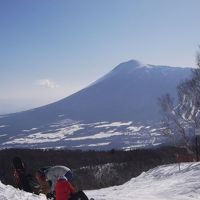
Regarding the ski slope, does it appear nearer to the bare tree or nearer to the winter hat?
the winter hat

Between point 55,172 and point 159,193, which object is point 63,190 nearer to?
point 55,172

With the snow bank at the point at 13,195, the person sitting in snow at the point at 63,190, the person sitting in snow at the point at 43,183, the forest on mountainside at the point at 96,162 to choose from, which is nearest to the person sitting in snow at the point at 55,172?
the person sitting in snow at the point at 43,183

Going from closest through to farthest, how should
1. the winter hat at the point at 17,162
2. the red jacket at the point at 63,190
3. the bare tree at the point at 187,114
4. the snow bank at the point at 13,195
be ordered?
the red jacket at the point at 63,190 < the snow bank at the point at 13,195 < the winter hat at the point at 17,162 < the bare tree at the point at 187,114

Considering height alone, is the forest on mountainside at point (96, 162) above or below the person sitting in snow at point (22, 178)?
below

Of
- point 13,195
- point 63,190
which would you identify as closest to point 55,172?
point 13,195

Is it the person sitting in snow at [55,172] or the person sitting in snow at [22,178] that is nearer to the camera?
the person sitting in snow at [55,172]

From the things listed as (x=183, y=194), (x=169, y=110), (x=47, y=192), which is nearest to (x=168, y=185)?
(x=183, y=194)

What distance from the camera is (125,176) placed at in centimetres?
8456

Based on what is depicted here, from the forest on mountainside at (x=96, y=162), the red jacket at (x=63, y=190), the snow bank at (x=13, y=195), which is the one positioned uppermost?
the red jacket at (x=63, y=190)

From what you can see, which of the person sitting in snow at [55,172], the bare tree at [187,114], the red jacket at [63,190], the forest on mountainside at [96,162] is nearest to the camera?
the red jacket at [63,190]

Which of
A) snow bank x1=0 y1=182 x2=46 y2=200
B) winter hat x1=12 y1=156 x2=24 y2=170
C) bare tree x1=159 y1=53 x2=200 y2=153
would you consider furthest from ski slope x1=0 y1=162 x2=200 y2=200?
bare tree x1=159 y1=53 x2=200 y2=153

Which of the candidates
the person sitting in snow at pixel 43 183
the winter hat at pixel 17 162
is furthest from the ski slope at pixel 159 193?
the winter hat at pixel 17 162

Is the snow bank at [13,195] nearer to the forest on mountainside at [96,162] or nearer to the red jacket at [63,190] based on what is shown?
the red jacket at [63,190]

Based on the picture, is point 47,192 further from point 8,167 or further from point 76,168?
point 76,168
